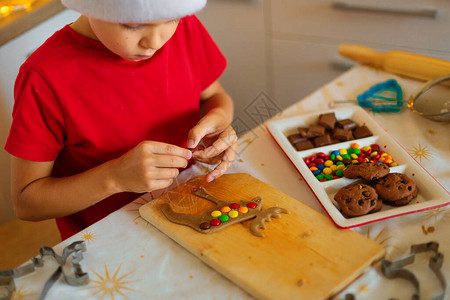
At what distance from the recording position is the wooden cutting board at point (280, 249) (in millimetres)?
634

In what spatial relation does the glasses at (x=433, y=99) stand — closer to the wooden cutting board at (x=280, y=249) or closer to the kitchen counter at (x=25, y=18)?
the wooden cutting board at (x=280, y=249)

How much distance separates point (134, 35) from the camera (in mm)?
713

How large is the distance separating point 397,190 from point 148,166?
422mm

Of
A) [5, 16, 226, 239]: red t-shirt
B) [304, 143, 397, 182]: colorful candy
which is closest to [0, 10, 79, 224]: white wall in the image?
[5, 16, 226, 239]: red t-shirt

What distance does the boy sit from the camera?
77cm

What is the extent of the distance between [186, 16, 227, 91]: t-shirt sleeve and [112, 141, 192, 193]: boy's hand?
13.0 inches

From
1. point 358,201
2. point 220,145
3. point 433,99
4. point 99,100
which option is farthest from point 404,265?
point 99,100

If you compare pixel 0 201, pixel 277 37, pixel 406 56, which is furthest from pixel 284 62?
pixel 0 201

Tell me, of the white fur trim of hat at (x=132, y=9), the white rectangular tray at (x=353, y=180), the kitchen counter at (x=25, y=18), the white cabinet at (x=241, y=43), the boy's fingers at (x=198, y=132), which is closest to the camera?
the white fur trim of hat at (x=132, y=9)

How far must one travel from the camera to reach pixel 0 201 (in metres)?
1.48

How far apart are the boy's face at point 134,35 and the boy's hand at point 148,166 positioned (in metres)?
0.16

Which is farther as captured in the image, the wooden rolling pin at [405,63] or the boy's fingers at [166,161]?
the wooden rolling pin at [405,63]

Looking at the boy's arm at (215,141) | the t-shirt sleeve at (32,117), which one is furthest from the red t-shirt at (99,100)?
the boy's arm at (215,141)

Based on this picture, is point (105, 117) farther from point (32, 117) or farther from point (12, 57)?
point (12, 57)
